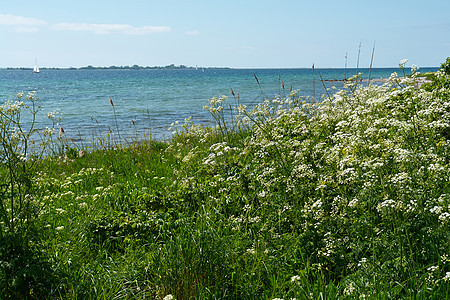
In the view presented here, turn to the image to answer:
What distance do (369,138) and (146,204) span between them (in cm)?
257

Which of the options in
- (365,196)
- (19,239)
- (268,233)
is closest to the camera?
(19,239)

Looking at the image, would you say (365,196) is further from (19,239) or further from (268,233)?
(19,239)

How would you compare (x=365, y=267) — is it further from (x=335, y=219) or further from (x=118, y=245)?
(x=118, y=245)

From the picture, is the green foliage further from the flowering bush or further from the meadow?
the flowering bush

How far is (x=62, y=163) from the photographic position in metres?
7.79

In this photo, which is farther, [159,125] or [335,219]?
[159,125]

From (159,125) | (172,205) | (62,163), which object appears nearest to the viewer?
(172,205)

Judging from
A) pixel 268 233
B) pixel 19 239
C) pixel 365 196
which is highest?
pixel 365 196

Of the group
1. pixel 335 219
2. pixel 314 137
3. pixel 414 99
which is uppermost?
pixel 414 99

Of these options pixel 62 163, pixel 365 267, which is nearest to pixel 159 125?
pixel 62 163

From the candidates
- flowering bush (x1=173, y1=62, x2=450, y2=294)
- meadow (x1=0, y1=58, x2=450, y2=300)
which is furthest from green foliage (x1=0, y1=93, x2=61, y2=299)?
flowering bush (x1=173, y1=62, x2=450, y2=294)

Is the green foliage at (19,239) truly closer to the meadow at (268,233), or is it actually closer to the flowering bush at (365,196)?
the meadow at (268,233)

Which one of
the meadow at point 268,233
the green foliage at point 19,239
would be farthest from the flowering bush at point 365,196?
the green foliage at point 19,239

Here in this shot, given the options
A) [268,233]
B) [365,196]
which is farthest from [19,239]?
[365,196]
